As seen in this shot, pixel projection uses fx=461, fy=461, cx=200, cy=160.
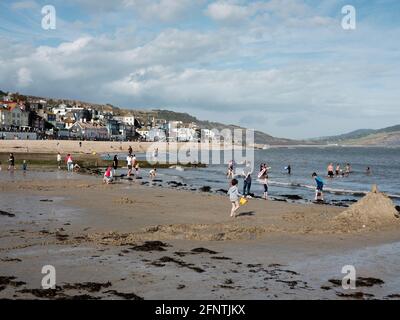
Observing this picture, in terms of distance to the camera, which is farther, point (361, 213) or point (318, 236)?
point (361, 213)

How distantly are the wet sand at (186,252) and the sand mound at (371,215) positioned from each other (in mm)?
383

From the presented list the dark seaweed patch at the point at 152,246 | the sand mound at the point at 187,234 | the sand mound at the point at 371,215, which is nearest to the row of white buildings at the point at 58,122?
the sand mound at the point at 187,234

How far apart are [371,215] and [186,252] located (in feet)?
30.1

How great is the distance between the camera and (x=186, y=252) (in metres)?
12.5

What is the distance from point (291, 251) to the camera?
1308 cm

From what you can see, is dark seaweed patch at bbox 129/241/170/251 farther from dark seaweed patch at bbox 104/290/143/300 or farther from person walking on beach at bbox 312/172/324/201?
person walking on beach at bbox 312/172/324/201

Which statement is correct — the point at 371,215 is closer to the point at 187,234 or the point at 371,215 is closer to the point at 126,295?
the point at 187,234

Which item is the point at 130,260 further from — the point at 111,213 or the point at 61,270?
the point at 111,213

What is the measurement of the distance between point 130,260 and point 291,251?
15.3ft

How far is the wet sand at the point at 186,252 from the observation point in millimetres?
9172

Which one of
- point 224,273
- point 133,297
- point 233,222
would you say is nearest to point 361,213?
point 233,222

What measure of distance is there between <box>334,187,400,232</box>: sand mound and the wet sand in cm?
38

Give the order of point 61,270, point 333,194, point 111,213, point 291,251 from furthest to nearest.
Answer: point 333,194 < point 111,213 < point 291,251 < point 61,270

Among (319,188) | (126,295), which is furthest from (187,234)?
(319,188)
